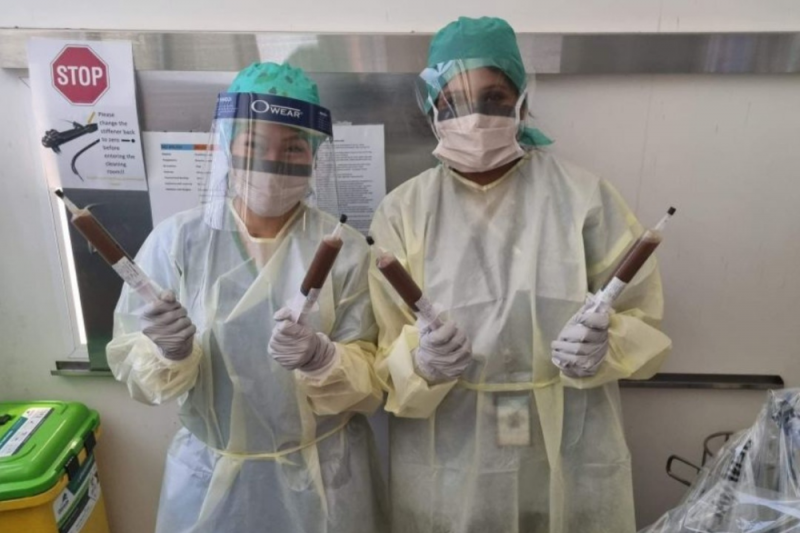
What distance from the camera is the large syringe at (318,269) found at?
2.86 feet

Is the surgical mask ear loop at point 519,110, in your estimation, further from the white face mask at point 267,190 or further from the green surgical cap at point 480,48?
the white face mask at point 267,190

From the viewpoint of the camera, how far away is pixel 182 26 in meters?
1.33

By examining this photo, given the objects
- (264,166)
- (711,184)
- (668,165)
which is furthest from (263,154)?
(711,184)

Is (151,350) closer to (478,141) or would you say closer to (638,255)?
(478,141)

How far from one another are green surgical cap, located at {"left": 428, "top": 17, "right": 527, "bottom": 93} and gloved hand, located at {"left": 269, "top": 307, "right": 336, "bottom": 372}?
542mm

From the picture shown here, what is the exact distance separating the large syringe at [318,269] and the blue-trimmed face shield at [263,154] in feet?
0.62

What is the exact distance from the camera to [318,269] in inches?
35.0

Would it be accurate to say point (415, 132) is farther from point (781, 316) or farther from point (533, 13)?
point (781, 316)

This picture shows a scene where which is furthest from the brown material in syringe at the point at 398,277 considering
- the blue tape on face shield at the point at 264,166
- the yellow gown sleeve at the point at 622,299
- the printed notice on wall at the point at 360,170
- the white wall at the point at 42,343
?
the white wall at the point at 42,343

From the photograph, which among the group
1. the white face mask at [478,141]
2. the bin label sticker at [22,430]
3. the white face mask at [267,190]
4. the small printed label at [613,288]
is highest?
the white face mask at [478,141]

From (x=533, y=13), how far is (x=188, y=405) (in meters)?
1.15

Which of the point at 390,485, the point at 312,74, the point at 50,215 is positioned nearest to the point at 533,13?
the point at 312,74

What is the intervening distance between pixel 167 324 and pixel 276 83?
1.57ft

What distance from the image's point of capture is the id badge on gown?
1.12 m
